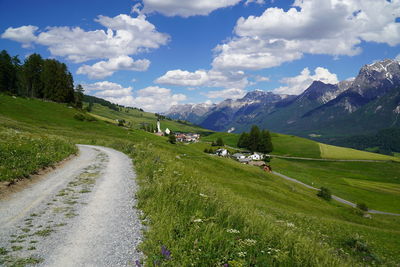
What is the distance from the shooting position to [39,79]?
12000 centimetres

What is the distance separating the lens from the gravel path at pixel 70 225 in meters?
7.63

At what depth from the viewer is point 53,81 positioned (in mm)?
119250

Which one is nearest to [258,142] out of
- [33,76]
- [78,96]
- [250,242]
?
[78,96]

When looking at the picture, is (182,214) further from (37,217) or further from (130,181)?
(130,181)

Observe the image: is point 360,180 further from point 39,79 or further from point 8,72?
point 8,72

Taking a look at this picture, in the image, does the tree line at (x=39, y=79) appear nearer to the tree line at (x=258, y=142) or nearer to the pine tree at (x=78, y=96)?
the pine tree at (x=78, y=96)

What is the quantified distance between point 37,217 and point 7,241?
8.08 feet

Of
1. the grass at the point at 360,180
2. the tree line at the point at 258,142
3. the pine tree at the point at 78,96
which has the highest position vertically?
the pine tree at the point at 78,96

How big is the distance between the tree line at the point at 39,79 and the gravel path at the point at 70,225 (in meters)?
123

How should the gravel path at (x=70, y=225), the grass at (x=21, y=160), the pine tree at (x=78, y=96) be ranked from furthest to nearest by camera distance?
1. the pine tree at (x=78, y=96)
2. the grass at (x=21, y=160)
3. the gravel path at (x=70, y=225)

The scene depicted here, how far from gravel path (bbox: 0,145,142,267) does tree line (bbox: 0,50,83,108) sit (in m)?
123

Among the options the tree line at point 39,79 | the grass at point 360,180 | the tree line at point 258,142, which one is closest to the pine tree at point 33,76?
the tree line at point 39,79

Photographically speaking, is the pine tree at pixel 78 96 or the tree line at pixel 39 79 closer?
the tree line at pixel 39 79

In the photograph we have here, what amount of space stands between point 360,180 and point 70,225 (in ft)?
469
